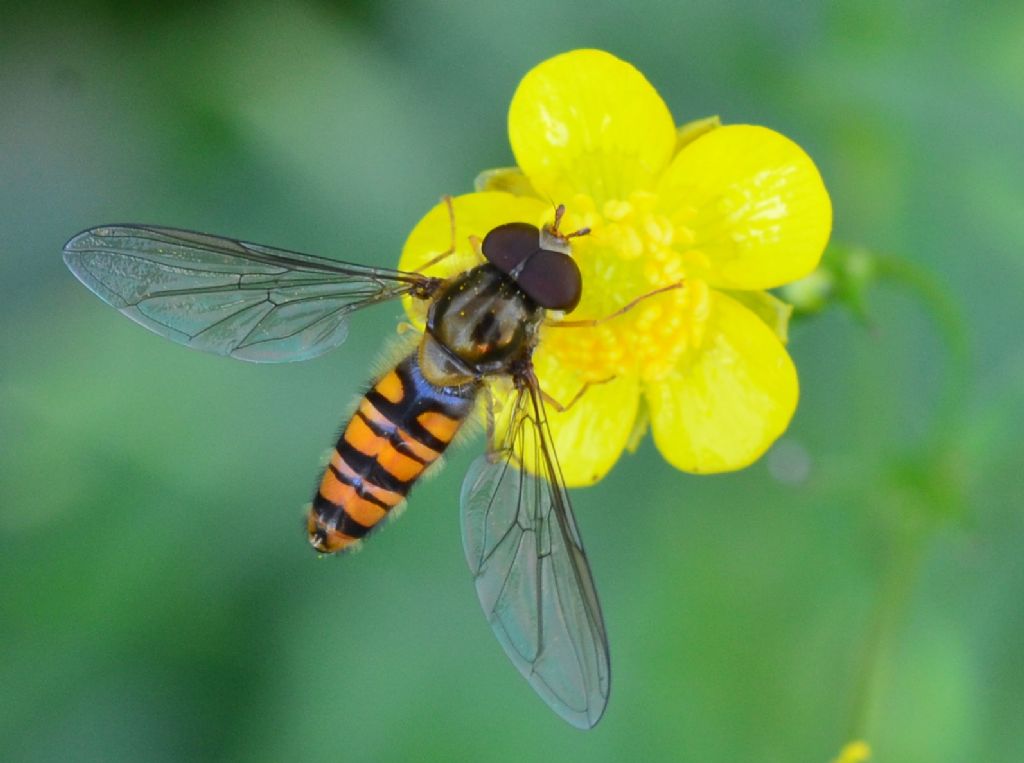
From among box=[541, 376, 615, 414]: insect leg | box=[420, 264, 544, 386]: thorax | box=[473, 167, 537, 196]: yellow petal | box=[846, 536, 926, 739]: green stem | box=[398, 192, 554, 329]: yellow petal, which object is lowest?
box=[846, 536, 926, 739]: green stem

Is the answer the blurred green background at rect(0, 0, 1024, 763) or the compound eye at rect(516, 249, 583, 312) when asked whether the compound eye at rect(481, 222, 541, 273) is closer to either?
the compound eye at rect(516, 249, 583, 312)

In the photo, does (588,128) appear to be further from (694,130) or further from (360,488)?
(360,488)

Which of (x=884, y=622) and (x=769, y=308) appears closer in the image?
(x=769, y=308)

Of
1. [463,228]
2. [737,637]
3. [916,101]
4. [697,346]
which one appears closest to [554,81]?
[463,228]

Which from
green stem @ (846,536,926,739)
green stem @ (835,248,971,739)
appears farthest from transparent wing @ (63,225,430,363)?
green stem @ (846,536,926,739)

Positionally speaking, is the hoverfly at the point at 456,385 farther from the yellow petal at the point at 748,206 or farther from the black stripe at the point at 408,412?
the yellow petal at the point at 748,206

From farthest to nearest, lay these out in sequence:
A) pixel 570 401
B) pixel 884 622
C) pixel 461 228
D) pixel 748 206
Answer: pixel 884 622 → pixel 570 401 → pixel 461 228 → pixel 748 206

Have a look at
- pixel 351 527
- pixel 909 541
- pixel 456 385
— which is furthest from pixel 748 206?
pixel 909 541

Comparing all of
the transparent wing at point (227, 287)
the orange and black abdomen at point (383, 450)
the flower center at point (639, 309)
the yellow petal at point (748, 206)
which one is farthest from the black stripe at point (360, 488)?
the yellow petal at point (748, 206)
